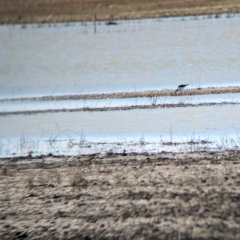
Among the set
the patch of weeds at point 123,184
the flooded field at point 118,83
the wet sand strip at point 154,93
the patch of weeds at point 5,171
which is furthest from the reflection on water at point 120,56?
the patch of weeds at point 123,184

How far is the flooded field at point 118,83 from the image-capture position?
1067 cm

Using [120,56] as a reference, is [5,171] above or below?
below

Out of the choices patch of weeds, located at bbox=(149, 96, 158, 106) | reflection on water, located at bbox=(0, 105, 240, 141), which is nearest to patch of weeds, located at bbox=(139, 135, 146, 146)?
reflection on water, located at bbox=(0, 105, 240, 141)

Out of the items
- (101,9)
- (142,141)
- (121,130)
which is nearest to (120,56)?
(101,9)

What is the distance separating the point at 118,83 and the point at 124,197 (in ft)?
25.4

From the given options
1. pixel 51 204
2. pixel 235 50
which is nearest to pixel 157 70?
pixel 235 50

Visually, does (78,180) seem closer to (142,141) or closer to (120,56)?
(142,141)

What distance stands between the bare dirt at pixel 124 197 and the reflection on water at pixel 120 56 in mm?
5382

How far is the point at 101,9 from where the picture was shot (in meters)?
22.7

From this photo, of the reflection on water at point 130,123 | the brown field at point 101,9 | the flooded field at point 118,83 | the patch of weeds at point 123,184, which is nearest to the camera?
the patch of weeds at point 123,184

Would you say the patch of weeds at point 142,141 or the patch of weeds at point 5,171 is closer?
the patch of weeds at point 5,171

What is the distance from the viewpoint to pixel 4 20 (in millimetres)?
23406

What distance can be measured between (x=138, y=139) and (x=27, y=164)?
196 centimetres

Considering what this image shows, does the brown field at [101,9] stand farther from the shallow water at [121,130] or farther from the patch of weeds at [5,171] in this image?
the patch of weeds at [5,171]
